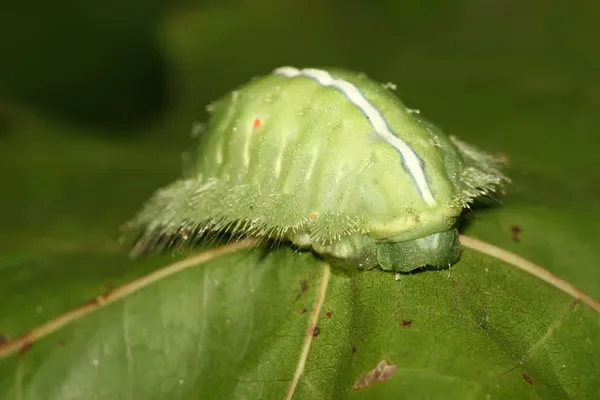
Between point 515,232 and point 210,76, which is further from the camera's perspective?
point 210,76

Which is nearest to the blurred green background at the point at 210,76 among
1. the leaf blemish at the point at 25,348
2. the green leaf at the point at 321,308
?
the green leaf at the point at 321,308

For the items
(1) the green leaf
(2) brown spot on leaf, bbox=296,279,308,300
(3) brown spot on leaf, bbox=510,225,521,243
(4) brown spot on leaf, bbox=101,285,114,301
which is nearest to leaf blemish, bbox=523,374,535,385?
(1) the green leaf

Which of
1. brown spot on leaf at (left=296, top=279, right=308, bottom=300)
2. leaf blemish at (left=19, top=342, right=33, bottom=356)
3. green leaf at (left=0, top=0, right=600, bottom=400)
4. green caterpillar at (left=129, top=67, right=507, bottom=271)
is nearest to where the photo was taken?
green leaf at (left=0, top=0, right=600, bottom=400)

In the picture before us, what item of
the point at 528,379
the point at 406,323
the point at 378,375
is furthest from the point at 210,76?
the point at 528,379

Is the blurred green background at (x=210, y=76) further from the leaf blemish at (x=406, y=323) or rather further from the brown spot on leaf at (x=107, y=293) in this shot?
the leaf blemish at (x=406, y=323)

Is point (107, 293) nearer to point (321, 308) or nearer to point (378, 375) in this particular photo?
point (321, 308)

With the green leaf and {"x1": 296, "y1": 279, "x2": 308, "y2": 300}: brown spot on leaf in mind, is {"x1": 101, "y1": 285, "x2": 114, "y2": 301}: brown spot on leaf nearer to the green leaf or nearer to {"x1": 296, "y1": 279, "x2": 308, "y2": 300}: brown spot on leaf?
Answer: the green leaf
